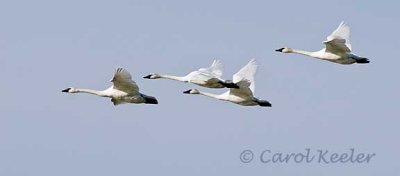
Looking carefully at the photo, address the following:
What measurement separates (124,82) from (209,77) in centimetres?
414

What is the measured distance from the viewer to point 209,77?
85125mm

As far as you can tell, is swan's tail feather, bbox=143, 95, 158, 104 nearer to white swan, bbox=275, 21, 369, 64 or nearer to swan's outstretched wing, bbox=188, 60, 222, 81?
swan's outstretched wing, bbox=188, 60, 222, 81

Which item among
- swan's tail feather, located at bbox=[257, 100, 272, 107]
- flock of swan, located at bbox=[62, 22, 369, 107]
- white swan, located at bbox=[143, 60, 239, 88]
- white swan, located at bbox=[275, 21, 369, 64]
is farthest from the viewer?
swan's tail feather, located at bbox=[257, 100, 272, 107]

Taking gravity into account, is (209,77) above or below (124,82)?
above

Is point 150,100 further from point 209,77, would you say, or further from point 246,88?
point 246,88

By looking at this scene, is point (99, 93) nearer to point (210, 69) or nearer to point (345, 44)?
point (210, 69)

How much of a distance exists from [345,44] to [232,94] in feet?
16.7

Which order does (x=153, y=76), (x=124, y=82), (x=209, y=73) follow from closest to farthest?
(x=124, y=82), (x=209, y=73), (x=153, y=76)

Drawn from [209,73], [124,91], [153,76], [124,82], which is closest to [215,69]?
[209,73]

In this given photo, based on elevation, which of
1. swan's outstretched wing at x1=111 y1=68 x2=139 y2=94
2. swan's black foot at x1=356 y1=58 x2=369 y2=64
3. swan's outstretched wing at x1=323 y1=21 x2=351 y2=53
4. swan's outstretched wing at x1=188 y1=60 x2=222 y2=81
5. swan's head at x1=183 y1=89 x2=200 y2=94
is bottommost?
swan's outstretched wing at x1=111 y1=68 x2=139 y2=94

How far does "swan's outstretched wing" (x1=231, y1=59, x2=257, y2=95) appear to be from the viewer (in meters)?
85.6

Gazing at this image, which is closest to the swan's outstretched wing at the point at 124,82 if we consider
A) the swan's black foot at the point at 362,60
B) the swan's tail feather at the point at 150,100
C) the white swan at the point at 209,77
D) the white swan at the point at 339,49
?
the swan's tail feather at the point at 150,100

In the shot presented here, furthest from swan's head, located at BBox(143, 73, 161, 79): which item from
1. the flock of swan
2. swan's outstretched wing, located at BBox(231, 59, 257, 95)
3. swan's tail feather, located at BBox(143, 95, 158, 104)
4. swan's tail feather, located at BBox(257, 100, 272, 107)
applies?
swan's tail feather, located at BBox(257, 100, 272, 107)

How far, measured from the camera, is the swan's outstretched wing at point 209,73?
85.2 m
